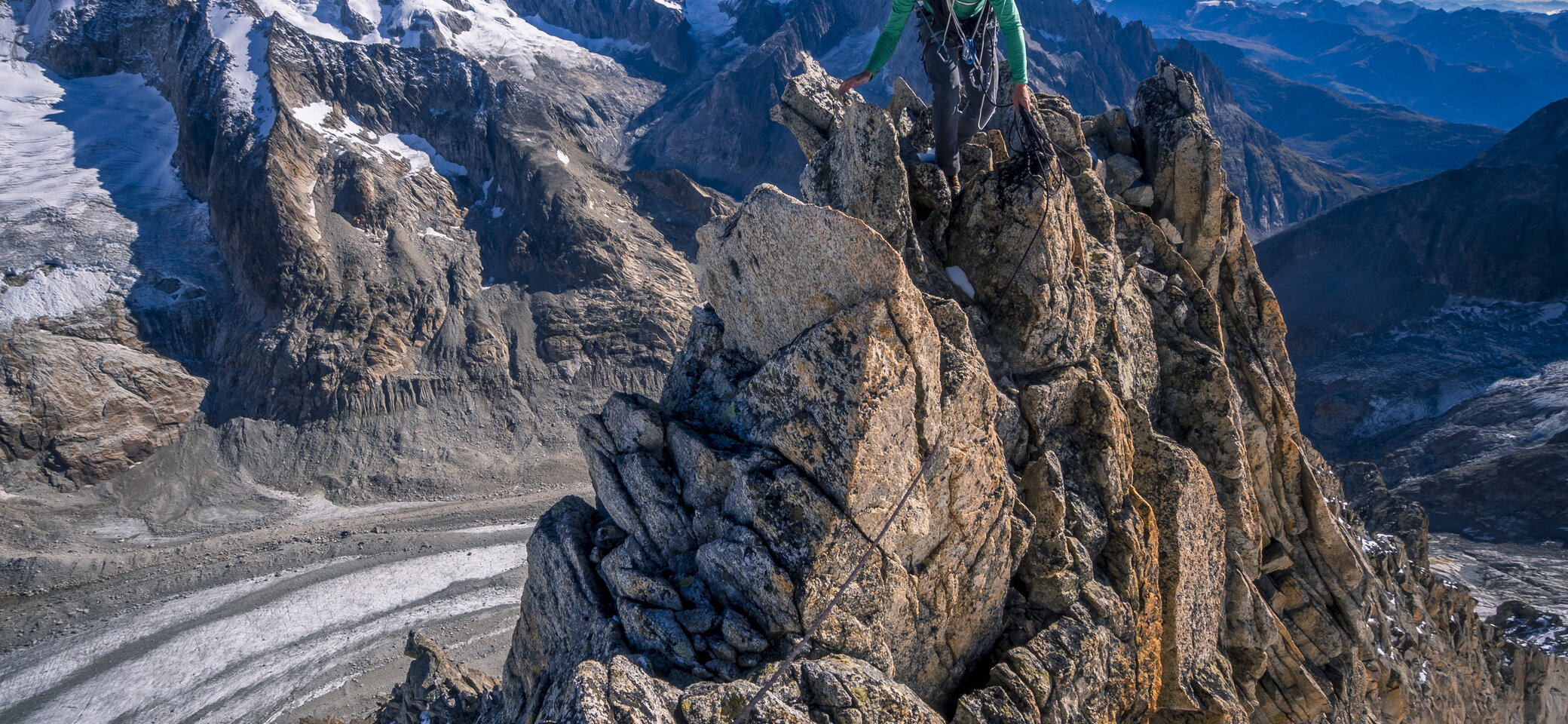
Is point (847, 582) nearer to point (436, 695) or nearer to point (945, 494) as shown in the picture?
point (945, 494)

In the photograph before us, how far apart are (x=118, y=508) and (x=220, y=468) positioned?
6.54 metres

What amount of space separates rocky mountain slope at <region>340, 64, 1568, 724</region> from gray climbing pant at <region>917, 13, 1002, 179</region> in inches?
18.7

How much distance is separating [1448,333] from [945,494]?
104956mm

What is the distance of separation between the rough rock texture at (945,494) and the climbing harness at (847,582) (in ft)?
0.19

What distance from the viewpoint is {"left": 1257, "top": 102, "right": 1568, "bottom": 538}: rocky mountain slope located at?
5341cm

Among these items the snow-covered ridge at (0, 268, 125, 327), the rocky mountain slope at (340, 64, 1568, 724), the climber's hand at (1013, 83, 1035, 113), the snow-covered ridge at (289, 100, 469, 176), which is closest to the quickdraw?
the climber's hand at (1013, 83, 1035, 113)

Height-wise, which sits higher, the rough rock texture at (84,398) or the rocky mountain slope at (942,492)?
the rocky mountain slope at (942,492)

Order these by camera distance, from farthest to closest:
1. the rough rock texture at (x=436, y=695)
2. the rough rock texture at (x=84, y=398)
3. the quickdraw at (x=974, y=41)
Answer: the rough rock texture at (x=84, y=398) < the rough rock texture at (x=436, y=695) < the quickdraw at (x=974, y=41)

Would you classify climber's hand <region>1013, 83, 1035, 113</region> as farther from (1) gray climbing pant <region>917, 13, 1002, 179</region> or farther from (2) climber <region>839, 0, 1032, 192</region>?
(1) gray climbing pant <region>917, 13, 1002, 179</region>

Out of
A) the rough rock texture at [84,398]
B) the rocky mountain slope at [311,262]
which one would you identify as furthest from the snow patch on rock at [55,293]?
the rough rock texture at [84,398]

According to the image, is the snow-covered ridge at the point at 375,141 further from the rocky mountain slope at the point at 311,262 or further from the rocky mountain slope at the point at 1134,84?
the rocky mountain slope at the point at 1134,84

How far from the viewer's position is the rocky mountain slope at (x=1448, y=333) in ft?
175

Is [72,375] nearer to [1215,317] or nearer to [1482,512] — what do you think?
[1215,317]

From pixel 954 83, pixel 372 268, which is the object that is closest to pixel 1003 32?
pixel 954 83
